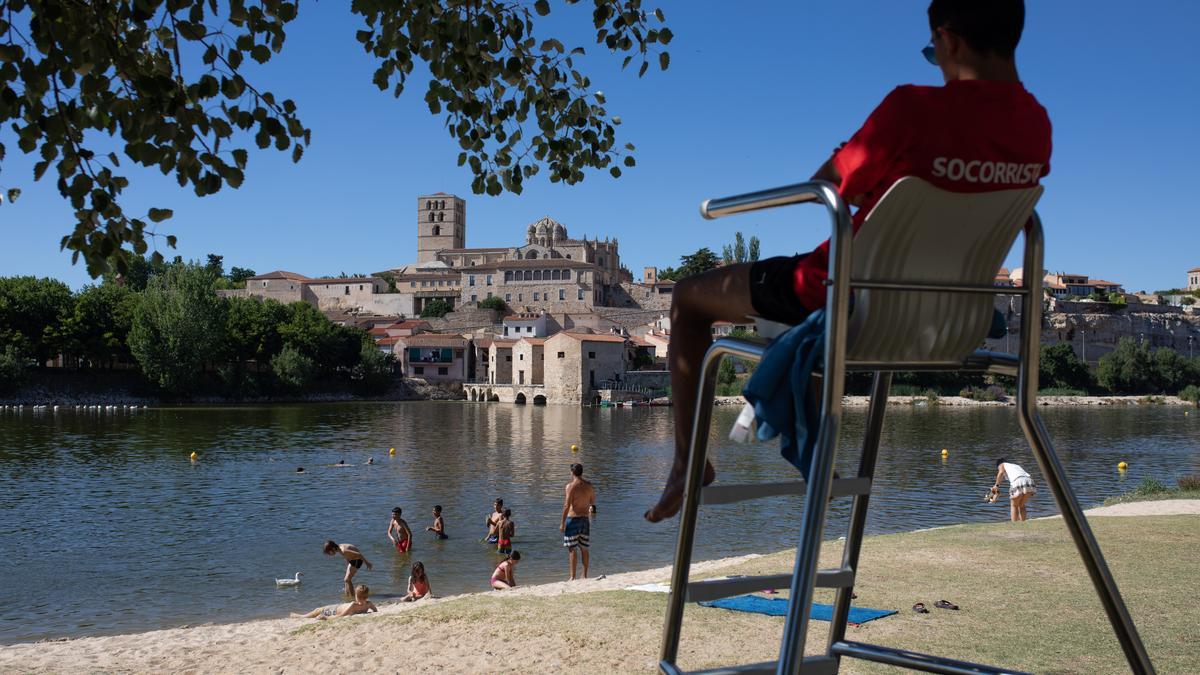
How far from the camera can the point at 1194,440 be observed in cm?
3950

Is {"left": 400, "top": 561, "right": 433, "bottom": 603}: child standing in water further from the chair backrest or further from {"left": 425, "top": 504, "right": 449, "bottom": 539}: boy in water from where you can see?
the chair backrest

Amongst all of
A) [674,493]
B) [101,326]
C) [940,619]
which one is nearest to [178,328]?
[101,326]

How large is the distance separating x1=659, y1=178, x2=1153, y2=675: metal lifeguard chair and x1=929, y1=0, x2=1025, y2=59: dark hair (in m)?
0.28

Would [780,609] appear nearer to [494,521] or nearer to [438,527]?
[494,521]

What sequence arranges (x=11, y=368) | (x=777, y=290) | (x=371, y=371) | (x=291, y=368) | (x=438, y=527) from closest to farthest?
(x=777, y=290) → (x=438, y=527) → (x=11, y=368) → (x=291, y=368) → (x=371, y=371)

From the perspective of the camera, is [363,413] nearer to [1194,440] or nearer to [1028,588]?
[1194,440]

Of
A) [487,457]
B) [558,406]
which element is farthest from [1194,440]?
[558,406]

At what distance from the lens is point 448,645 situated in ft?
17.8

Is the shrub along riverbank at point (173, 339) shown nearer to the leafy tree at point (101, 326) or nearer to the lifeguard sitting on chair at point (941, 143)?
the leafy tree at point (101, 326)

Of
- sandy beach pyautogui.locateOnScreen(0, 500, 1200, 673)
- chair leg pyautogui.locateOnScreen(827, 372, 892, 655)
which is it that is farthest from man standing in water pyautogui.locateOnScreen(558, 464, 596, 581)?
chair leg pyautogui.locateOnScreen(827, 372, 892, 655)

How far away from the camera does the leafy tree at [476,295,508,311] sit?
91625 mm

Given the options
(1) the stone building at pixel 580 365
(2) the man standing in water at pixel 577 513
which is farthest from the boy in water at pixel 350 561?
(1) the stone building at pixel 580 365

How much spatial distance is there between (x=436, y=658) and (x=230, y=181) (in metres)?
3.15

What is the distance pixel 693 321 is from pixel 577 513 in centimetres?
1086
